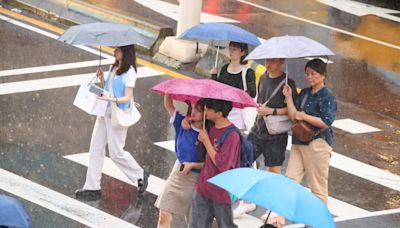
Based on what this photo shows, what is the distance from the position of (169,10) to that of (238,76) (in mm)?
10539

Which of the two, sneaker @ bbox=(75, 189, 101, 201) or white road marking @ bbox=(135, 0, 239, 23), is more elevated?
sneaker @ bbox=(75, 189, 101, 201)

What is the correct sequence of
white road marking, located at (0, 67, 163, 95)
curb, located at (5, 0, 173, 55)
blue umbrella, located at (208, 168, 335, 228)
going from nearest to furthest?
blue umbrella, located at (208, 168, 335, 228) → white road marking, located at (0, 67, 163, 95) → curb, located at (5, 0, 173, 55)

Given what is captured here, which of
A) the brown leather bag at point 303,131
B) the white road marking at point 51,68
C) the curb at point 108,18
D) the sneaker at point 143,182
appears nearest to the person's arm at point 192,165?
the brown leather bag at point 303,131

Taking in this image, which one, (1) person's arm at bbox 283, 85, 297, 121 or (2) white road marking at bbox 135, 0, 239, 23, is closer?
(1) person's arm at bbox 283, 85, 297, 121

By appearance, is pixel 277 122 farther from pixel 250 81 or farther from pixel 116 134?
pixel 116 134

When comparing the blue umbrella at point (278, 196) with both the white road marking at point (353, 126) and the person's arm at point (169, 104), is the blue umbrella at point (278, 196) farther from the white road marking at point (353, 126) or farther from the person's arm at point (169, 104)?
the white road marking at point (353, 126)

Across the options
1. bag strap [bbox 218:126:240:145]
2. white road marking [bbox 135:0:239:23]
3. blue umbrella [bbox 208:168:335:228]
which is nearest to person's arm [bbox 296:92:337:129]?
bag strap [bbox 218:126:240:145]

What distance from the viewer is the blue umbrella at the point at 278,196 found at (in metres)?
6.66

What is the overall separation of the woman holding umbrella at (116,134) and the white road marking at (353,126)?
4003 mm

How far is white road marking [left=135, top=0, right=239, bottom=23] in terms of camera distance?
65.7 ft

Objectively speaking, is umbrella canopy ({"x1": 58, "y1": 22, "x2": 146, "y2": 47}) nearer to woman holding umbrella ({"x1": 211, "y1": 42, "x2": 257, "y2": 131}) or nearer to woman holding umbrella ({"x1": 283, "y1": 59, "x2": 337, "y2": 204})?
woman holding umbrella ({"x1": 211, "y1": 42, "x2": 257, "y2": 131})

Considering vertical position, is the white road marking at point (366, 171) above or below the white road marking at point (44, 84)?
above

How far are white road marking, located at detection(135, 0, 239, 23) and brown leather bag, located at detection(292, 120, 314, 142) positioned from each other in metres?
10.2

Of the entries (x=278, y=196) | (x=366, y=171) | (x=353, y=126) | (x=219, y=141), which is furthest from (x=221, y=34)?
(x=353, y=126)
